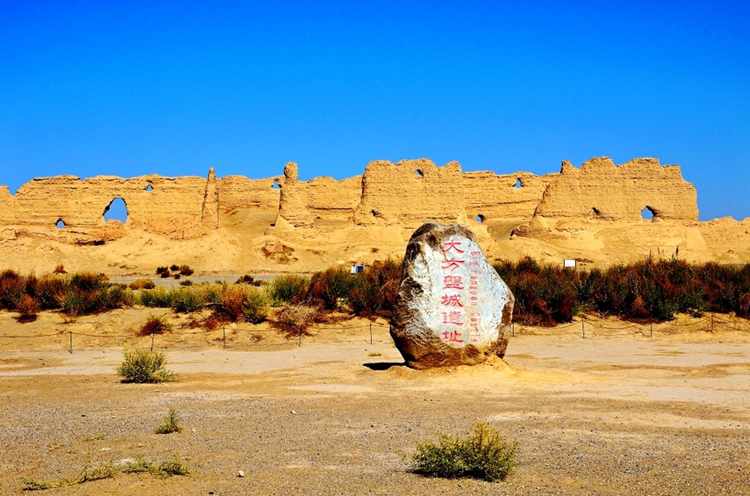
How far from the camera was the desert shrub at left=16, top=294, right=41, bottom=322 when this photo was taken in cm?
1822

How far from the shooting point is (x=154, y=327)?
17391 mm

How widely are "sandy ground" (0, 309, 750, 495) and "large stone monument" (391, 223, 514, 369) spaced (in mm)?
322

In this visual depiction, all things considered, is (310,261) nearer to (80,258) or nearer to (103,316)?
(80,258)

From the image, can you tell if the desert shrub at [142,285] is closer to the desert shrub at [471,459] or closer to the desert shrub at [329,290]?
the desert shrub at [329,290]

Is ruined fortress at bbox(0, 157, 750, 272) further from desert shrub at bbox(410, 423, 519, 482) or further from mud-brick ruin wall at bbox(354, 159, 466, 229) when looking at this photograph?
desert shrub at bbox(410, 423, 519, 482)

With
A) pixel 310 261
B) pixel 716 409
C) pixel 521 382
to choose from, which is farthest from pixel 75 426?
pixel 310 261

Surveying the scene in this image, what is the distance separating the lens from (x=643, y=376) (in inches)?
459

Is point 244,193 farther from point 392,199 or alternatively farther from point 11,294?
point 11,294

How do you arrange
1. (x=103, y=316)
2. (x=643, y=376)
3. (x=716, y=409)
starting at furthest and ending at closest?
(x=103, y=316) → (x=643, y=376) → (x=716, y=409)

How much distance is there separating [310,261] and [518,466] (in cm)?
3289

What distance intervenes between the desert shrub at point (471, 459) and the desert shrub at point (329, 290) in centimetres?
1387

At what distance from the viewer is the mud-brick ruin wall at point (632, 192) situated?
43469mm

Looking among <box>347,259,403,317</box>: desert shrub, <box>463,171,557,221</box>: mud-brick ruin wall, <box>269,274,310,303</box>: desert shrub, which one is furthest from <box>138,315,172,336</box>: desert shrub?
<box>463,171,557,221</box>: mud-brick ruin wall

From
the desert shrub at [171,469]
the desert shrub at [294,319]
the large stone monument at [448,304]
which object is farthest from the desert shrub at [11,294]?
the desert shrub at [171,469]
